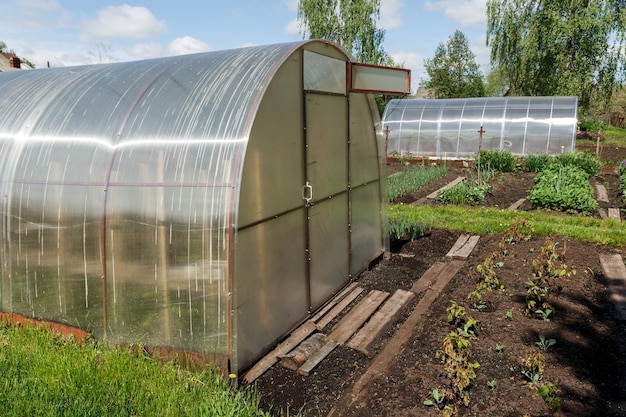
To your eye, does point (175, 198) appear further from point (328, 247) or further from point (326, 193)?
point (328, 247)

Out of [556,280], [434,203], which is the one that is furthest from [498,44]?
[556,280]

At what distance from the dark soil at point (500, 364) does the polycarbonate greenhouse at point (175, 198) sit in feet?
2.24

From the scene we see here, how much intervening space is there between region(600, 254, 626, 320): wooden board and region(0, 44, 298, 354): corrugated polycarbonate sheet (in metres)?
4.20

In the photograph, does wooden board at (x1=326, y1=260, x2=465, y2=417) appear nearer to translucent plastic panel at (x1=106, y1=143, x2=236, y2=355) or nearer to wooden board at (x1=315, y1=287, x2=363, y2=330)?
wooden board at (x1=315, y1=287, x2=363, y2=330)

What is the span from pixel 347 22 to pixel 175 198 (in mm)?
25819

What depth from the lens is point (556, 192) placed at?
9.76 meters

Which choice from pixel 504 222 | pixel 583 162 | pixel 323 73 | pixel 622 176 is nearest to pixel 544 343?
pixel 323 73

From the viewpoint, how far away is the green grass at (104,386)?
302 centimetres

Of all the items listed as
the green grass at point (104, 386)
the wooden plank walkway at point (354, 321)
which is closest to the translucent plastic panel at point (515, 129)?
the wooden plank walkway at point (354, 321)

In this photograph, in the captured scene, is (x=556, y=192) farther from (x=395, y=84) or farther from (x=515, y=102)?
(x=515, y=102)

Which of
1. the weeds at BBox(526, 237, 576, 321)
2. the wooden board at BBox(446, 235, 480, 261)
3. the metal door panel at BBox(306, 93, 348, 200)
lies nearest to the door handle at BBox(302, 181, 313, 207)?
the metal door panel at BBox(306, 93, 348, 200)

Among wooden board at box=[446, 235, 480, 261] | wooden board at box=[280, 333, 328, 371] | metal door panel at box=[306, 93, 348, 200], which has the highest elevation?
metal door panel at box=[306, 93, 348, 200]

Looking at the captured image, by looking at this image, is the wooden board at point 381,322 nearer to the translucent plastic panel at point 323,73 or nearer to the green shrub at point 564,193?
the translucent plastic panel at point 323,73

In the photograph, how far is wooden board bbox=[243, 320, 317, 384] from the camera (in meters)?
3.92
